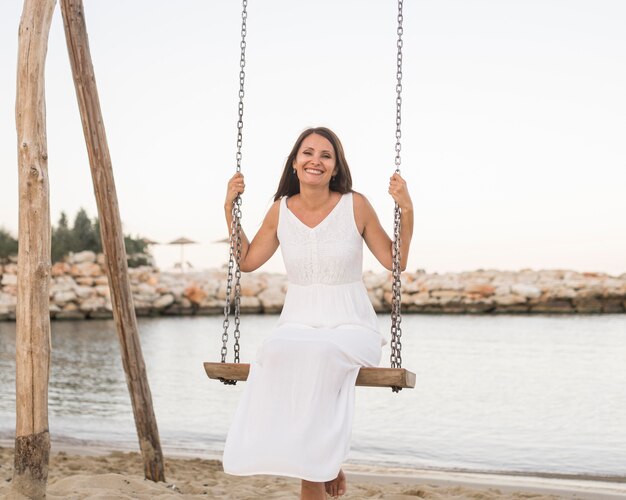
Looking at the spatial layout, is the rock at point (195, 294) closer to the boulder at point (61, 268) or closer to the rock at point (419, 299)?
the boulder at point (61, 268)

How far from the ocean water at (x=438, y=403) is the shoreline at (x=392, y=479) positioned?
48 centimetres

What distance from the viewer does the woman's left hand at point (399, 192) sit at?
4004 millimetres

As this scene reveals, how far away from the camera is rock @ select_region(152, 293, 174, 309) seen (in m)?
37.5

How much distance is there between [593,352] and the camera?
68.4 feet

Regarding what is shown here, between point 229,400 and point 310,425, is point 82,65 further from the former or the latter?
point 229,400

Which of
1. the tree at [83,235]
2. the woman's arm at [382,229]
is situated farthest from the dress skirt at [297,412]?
the tree at [83,235]

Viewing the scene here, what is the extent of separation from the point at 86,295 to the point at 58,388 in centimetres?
2291

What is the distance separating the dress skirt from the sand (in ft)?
4.12

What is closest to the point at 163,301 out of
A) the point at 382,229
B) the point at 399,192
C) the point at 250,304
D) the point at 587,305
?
the point at 250,304

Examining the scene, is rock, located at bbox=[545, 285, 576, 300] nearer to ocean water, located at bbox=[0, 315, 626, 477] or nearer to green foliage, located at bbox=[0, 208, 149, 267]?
ocean water, located at bbox=[0, 315, 626, 477]

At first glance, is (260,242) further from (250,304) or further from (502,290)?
(502,290)

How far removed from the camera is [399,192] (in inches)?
158

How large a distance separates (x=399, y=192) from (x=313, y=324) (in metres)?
0.70

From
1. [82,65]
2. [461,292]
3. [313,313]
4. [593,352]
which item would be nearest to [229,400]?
[82,65]
